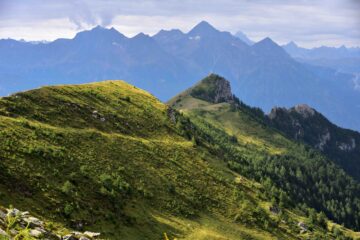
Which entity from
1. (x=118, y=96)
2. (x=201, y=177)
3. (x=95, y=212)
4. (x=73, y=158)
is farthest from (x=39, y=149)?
(x=118, y=96)

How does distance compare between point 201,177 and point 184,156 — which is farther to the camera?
point 184,156

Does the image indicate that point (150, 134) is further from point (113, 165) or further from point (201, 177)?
point (113, 165)

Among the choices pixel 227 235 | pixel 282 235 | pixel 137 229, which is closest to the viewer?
pixel 137 229

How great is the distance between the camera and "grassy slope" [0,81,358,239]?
56.6 meters

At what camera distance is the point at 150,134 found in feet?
365

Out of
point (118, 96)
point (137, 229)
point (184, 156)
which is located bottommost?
point (137, 229)

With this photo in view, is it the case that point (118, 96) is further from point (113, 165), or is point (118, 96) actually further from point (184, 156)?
point (113, 165)

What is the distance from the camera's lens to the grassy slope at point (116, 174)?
56625mm

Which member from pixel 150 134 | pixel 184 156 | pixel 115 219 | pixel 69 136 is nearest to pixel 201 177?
pixel 184 156

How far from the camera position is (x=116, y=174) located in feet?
246

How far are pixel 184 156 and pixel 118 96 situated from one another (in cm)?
3383

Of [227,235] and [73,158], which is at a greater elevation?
[73,158]

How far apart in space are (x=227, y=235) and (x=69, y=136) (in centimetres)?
3439

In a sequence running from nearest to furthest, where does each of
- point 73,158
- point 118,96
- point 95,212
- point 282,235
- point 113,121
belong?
point 95,212
point 73,158
point 282,235
point 113,121
point 118,96
